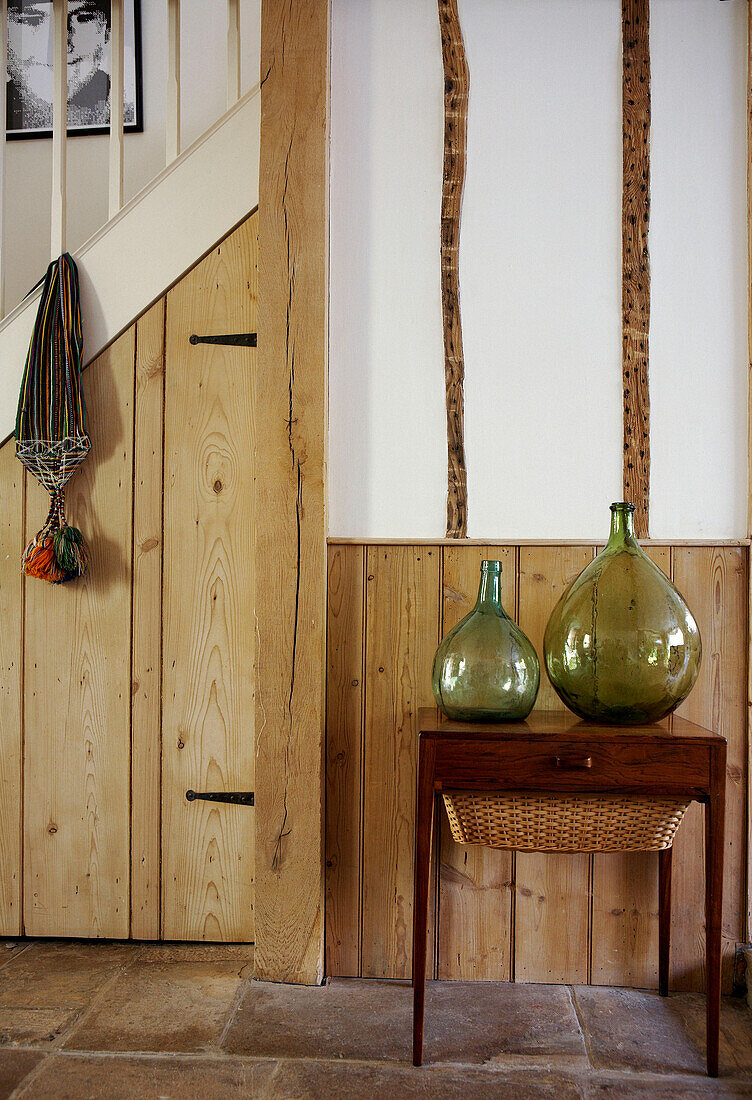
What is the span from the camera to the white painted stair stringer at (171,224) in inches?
72.2

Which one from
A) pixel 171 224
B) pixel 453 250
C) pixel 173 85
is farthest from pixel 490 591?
pixel 173 85

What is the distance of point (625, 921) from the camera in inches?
65.9

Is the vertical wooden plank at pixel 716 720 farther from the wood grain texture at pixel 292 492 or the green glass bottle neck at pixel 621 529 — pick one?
the wood grain texture at pixel 292 492

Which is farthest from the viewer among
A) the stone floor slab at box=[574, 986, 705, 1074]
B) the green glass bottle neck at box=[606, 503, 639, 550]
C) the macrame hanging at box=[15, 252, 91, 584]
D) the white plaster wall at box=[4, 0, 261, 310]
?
the white plaster wall at box=[4, 0, 261, 310]

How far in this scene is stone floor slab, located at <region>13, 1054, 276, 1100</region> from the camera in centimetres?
129

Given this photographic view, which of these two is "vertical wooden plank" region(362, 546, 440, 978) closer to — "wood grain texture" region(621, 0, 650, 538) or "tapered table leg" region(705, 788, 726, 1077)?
A: "wood grain texture" region(621, 0, 650, 538)

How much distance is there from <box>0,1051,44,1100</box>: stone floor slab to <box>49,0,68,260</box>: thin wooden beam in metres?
1.64

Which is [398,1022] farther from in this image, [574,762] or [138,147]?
[138,147]

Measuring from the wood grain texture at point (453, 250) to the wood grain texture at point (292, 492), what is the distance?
266 mm

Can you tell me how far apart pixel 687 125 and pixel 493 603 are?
1.13 meters

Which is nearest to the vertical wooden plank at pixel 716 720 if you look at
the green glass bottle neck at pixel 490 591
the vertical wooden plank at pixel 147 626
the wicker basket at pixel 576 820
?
the wicker basket at pixel 576 820

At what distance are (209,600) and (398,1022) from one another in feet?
3.08

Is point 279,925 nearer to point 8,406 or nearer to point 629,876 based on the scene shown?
point 629,876

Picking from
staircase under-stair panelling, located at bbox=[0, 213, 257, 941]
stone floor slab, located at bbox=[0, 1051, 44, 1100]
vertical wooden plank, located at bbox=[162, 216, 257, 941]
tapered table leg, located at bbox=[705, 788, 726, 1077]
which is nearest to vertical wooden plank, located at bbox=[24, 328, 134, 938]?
staircase under-stair panelling, located at bbox=[0, 213, 257, 941]
